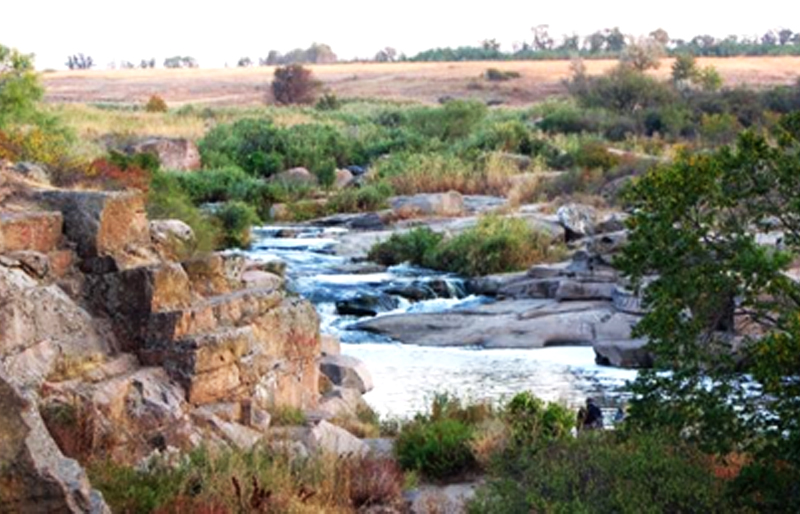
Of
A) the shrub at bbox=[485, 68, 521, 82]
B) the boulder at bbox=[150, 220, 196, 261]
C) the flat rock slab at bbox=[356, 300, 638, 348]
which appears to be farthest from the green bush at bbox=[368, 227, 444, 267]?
the shrub at bbox=[485, 68, 521, 82]

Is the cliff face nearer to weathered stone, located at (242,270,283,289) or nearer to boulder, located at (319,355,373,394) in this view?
weathered stone, located at (242,270,283,289)

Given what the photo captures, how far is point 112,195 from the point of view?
44.1 feet

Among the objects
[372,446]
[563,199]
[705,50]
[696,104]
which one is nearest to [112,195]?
[372,446]

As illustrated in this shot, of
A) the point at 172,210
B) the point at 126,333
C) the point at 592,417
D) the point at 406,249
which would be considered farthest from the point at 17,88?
the point at 592,417

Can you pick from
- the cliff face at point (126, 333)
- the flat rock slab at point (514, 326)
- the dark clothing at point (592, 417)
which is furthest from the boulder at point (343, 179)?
the dark clothing at point (592, 417)

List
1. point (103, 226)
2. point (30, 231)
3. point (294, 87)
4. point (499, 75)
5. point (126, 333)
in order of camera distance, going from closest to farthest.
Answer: point (30, 231) → point (126, 333) → point (103, 226) → point (294, 87) → point (499, 75)

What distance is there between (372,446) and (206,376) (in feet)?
5.55

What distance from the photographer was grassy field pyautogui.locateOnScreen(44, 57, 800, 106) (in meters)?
84.8

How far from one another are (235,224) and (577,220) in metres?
7.60

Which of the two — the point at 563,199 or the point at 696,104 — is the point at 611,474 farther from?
the point at 696,104

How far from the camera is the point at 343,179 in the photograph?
41.3 metres

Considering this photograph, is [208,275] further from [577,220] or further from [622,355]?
[577,220]

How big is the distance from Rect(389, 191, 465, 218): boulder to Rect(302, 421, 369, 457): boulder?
800 inches

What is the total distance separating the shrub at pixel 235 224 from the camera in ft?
97.1
